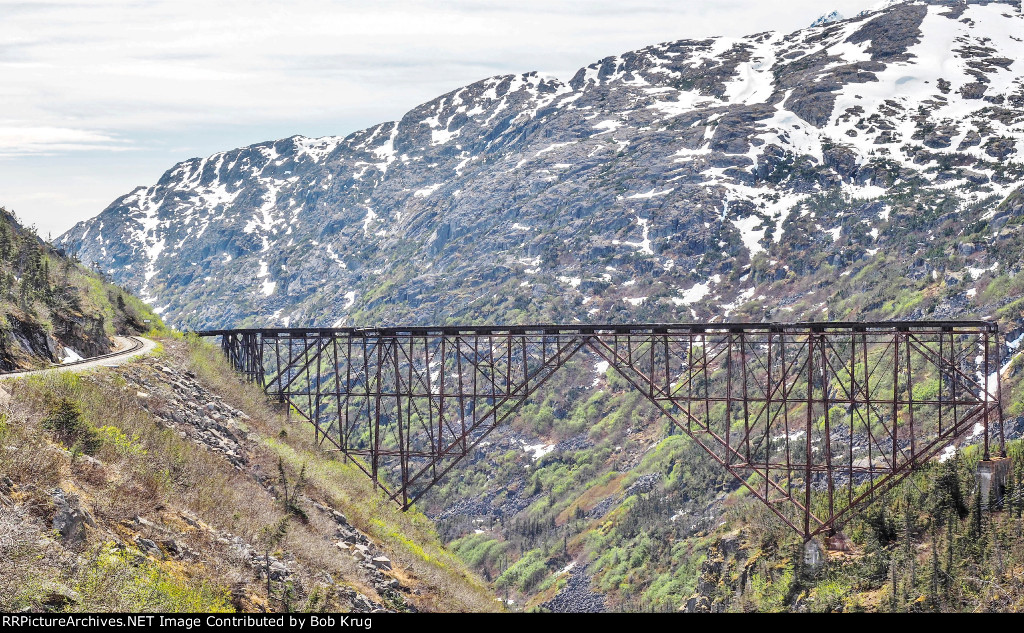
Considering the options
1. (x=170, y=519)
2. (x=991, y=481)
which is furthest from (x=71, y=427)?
(x=991, y=481)

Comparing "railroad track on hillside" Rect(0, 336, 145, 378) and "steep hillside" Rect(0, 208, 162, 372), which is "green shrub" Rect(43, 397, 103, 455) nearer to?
"railroad track on hillside" Rect(0, 336, 145, 378)

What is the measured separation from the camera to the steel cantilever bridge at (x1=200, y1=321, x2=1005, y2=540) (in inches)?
1527

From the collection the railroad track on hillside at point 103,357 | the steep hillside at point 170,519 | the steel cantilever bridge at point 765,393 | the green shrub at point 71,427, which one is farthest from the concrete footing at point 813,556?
the green shrub at point 71,427

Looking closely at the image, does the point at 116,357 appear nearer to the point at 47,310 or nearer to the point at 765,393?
the point at 47,310

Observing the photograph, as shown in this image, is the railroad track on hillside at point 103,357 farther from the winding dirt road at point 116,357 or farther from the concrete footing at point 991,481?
the concrete footing at point 991,481

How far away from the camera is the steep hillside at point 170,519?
47.7 ft

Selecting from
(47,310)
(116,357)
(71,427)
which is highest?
(71,427)

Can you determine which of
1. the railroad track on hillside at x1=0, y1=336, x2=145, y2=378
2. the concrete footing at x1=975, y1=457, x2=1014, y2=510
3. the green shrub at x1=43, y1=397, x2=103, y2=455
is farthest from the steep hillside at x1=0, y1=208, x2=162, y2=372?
the concrete footing at x1=975, y1=457, x2=1014, y2=510

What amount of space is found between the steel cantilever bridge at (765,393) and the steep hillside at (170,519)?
10.9 metres

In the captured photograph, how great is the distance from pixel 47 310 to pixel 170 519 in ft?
73.3

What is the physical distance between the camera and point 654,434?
13850 centimetres

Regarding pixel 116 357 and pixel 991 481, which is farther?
pixel 991 481

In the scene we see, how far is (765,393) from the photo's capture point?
44906mm
